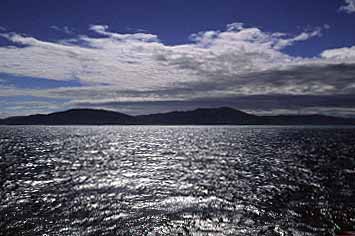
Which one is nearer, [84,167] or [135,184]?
[135,184]

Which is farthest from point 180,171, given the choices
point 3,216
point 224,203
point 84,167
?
point 3,216

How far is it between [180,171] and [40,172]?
92.7 ft

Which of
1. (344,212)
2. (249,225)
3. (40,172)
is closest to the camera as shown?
(249,225)

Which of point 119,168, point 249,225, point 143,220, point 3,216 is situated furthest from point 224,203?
point 119,168

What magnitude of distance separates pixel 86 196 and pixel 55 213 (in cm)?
752

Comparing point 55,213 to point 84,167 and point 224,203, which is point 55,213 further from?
point 84,167

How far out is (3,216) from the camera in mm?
31266

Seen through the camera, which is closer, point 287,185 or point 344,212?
point 344,212

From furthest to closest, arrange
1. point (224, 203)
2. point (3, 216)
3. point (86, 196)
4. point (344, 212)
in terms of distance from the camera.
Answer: point (86, 196) < point (224, 203) < point (344, 212) < point (3, 216)

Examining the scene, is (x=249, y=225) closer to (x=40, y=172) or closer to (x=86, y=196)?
(x=86, y=196)

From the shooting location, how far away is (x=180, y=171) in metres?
62.3

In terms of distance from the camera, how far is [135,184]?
160 feet

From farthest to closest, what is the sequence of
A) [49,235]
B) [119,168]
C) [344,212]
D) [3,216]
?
[119,168] < [344,212] < [3,216] < [49,235]

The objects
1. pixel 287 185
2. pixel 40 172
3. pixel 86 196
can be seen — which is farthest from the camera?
pixel 40 172
